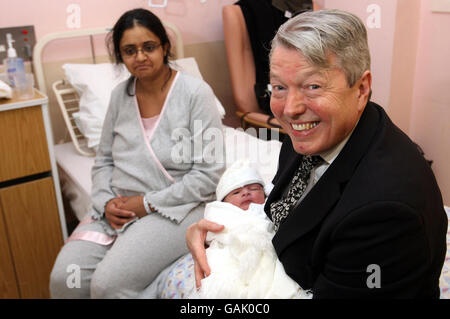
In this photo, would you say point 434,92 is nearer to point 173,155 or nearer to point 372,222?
point 173,155

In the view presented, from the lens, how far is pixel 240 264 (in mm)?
1176

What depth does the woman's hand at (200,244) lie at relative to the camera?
4.06 feet

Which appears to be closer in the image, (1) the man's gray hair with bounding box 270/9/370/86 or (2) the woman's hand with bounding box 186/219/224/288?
(1) the man's gray hair with bounding box 270/9/370/86

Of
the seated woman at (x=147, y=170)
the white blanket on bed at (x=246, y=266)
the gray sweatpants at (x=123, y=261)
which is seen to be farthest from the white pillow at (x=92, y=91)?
the white blanket on bed at (x=246, y=266)

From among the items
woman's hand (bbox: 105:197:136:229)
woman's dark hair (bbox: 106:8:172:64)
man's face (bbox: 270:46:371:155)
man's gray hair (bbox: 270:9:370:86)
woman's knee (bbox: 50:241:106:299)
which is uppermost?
woman's dark hair (bbox: 106:8:172:64)

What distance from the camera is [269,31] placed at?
2.77m

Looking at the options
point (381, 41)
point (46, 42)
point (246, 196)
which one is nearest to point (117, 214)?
point (246, 196)

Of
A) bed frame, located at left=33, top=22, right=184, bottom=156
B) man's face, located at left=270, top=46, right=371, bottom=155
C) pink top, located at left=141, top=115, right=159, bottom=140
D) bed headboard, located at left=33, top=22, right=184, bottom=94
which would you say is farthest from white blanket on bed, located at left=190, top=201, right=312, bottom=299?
bed headboard, located at left=33, top=22, right=184, bottom=94

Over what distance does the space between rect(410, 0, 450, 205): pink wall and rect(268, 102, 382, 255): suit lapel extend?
1.66m

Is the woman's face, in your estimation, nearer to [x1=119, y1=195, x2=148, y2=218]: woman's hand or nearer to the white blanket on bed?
[x1=119, y1=195, x2=148, y2=218]: woman's hand

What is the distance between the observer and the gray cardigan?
5.66ft

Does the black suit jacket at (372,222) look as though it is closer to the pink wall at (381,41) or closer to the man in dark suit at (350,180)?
the man in dark suit at (350,180)

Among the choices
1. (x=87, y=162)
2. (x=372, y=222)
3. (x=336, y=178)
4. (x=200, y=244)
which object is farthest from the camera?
(x=87, y=162)

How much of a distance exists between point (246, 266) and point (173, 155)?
0.71 meters
